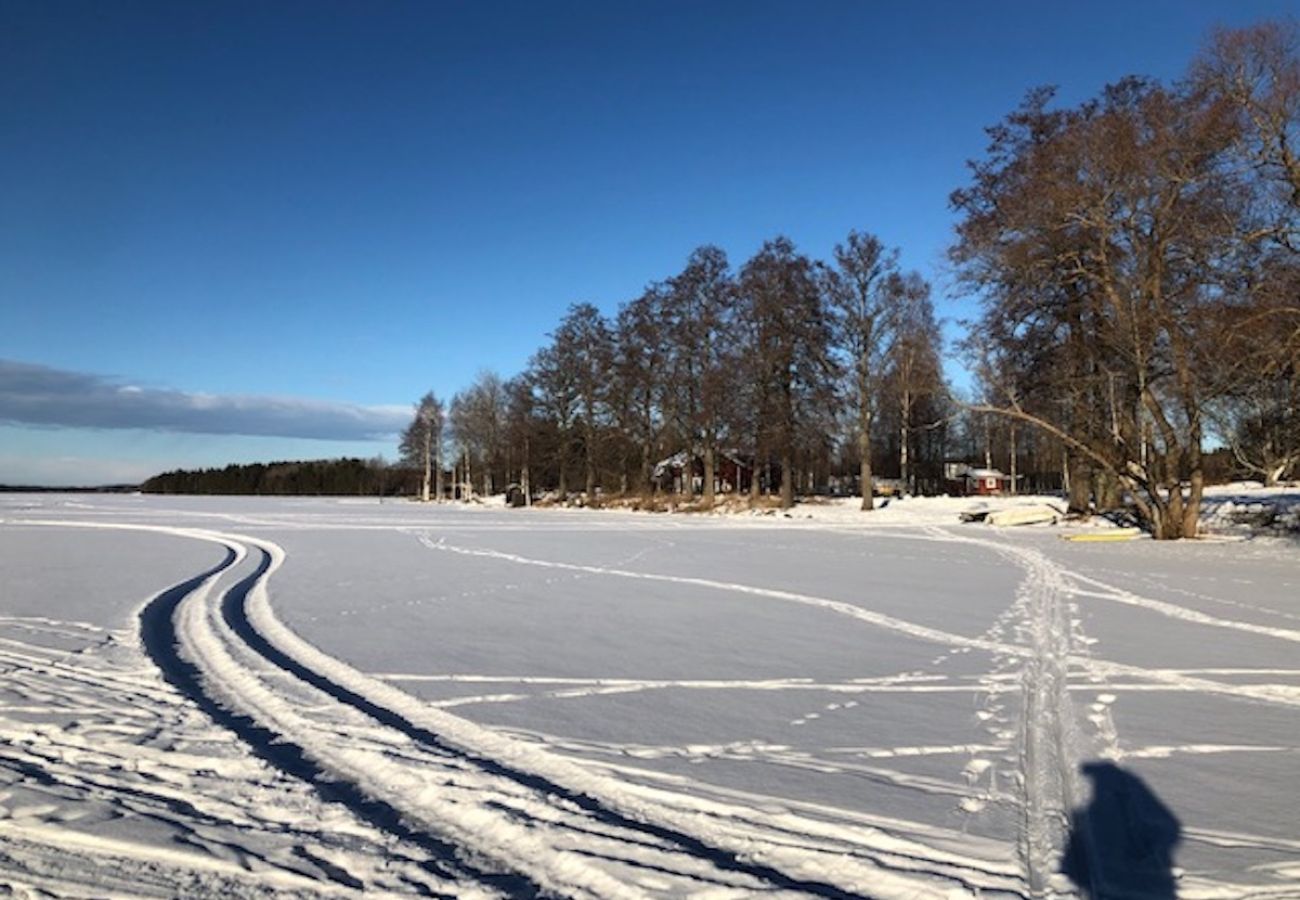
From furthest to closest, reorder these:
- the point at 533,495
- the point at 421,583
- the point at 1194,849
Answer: the point at 533,495, the point at 421,583, the point at 1194,849

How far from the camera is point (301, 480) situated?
127875 millimetres

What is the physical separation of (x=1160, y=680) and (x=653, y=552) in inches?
511

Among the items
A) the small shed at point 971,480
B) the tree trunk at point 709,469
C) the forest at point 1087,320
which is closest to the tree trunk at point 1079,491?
the forest at point 1087,320

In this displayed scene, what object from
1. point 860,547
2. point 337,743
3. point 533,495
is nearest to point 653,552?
point 860,547

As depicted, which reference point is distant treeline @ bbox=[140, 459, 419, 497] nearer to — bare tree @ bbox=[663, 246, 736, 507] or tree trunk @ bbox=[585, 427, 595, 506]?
tree trunk @ bbox=[585, 427, 595, 506]

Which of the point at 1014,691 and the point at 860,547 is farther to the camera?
the point at 860,547

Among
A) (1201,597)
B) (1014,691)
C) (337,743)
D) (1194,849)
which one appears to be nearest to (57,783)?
(337,743)

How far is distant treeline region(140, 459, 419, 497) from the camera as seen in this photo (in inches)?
4619

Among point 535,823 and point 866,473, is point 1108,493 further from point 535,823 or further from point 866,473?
point 535,823

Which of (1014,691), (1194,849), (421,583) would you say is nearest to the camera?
(1194,849)

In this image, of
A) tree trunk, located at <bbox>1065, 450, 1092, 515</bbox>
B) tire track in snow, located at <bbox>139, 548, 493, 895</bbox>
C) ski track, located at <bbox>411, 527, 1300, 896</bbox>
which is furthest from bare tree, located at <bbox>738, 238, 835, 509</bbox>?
tire track in snow, located at <bbox>139, 548, 493, 895</bbox>

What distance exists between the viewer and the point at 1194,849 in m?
3.57

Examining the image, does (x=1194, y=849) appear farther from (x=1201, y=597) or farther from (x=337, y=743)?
(x=1201, y=597)

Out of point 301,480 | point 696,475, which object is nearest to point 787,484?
point 696,475
